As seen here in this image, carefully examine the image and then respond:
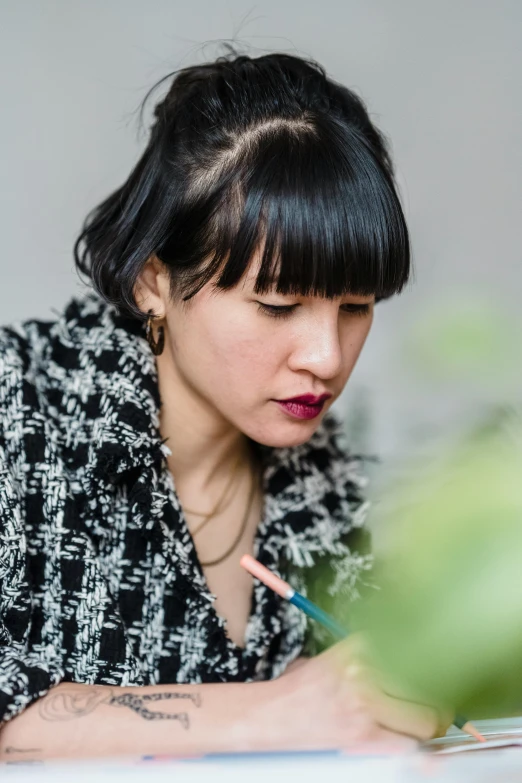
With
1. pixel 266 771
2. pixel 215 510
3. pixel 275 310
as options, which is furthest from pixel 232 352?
pixel 266 771

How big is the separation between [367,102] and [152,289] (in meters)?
0.79

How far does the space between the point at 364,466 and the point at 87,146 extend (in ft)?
2.51

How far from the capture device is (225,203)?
86cm

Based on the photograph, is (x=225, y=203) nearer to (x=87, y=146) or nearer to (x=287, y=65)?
(x=287, y=65)

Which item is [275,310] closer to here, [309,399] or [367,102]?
[309,399]

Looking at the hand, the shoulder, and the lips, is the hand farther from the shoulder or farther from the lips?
the shoulder

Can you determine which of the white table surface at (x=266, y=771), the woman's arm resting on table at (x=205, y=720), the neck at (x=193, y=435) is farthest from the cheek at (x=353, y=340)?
the white table surface at (x=266, y=771)

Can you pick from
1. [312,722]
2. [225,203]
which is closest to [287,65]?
[225,203]

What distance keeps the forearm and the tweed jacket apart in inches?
1.5

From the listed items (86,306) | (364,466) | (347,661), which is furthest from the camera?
(364,466)

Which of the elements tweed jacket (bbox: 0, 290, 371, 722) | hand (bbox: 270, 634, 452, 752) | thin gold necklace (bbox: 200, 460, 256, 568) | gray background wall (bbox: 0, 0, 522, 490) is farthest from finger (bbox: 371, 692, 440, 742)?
gray background wall (bbox: 0, 0, 522, 490)

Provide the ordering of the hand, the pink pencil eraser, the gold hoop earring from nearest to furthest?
the hand, the pink pencil eraser, the gold hoop earring

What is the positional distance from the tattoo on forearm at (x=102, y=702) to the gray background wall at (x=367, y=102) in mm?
793

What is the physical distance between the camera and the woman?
756 mm
